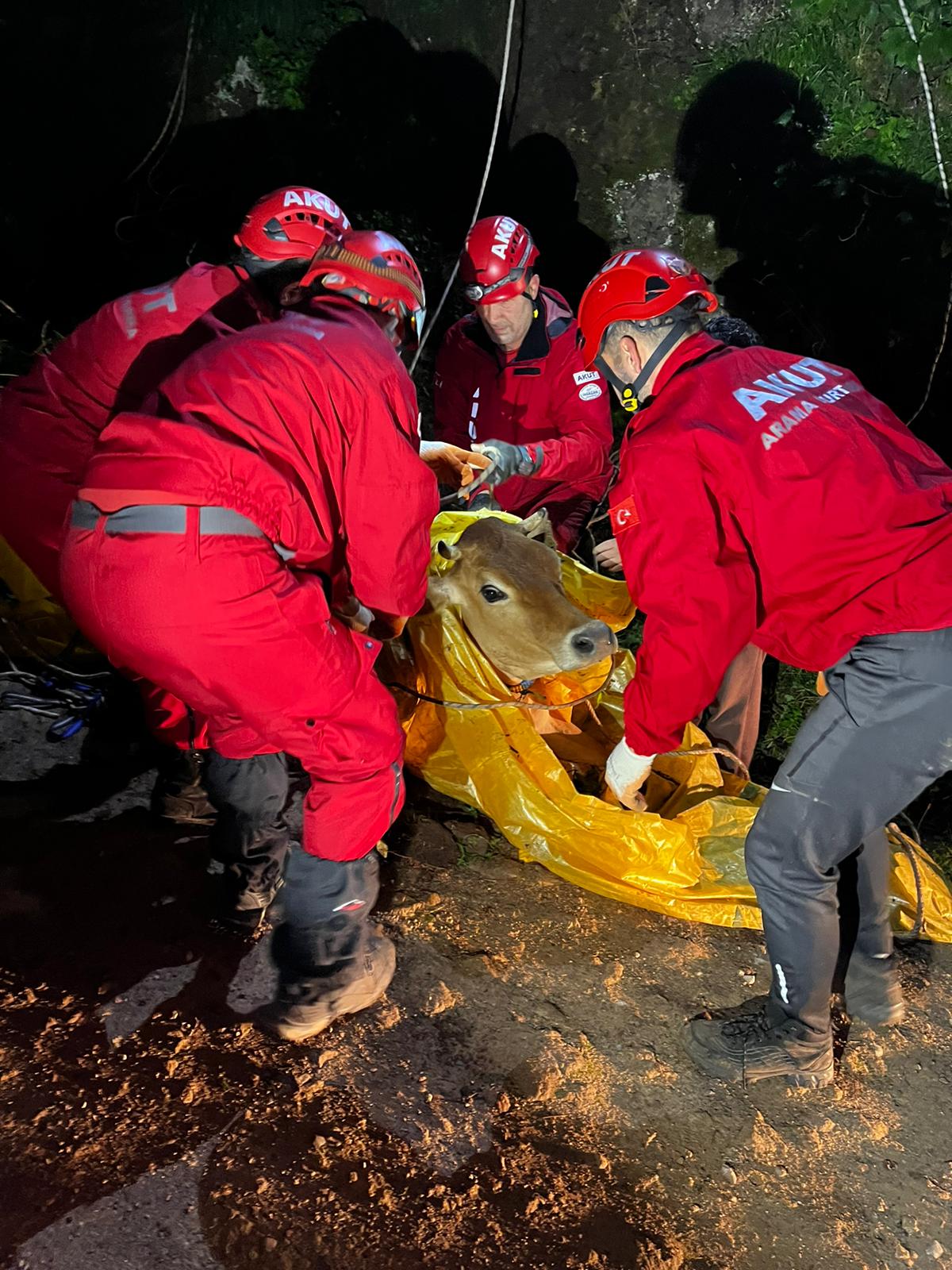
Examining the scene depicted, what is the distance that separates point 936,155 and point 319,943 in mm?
7286

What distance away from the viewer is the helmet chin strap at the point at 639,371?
2.58 meters

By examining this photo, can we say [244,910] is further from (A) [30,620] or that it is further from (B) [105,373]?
(A) [30,620]

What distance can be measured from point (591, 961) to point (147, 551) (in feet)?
6.80

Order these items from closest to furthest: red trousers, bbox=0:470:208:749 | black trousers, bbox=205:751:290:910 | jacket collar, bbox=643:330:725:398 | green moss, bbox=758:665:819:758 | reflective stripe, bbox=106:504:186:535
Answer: reflective stripe, bbox=106:504:186:535 → jacket collar, bbox=643:330:725:398 → black trousers, bbox=205:751:290:910 → red trousers, bbox=0:470:208:749 → green moss, bbox=758:665:819:758

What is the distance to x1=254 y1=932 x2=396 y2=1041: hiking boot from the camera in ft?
8.57

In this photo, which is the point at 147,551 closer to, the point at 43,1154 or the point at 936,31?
the point at 43,1154

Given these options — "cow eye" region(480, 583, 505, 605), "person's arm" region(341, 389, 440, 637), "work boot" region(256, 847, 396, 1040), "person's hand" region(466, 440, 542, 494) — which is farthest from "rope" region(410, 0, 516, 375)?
"work boot" region(256, 847, 396, 1040)

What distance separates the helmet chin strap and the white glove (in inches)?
42.0

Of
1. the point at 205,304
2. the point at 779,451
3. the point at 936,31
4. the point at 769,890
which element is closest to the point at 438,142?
the point at 936,31

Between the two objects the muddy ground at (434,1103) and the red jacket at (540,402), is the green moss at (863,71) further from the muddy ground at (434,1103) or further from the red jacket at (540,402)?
the muddy ground at (434,1103)

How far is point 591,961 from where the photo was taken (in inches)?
122

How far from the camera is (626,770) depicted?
→ 2818 millimetres

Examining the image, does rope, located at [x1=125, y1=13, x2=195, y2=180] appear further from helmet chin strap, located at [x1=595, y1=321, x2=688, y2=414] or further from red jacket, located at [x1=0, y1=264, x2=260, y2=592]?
helmet chin strap, located at [x1=595, y1=321, x2=688, y2=414]

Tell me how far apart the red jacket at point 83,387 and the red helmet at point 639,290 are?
3.87ft
